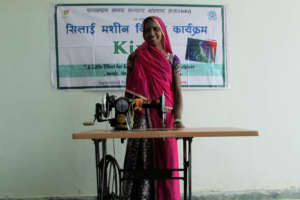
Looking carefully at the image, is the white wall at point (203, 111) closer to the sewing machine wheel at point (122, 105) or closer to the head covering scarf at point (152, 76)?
the head covering scarf at point (152, 76)

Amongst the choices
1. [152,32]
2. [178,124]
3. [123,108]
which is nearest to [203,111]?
[178,124]

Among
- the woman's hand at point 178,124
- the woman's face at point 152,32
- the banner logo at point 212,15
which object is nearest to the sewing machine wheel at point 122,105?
the woman's hand at point 178,124

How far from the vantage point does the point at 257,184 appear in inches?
97.9

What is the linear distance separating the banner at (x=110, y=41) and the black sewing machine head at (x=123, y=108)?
918 mm

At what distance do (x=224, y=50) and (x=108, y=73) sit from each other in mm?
1207

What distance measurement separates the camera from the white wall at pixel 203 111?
2363mm

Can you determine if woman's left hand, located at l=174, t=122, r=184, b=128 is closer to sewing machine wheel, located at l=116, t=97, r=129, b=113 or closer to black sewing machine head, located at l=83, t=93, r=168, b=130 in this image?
black sewing machine head, located at l=83, t=93, r=168, b=130

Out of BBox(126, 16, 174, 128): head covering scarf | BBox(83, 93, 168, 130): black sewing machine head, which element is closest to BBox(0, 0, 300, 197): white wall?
BBox(126, 16, 174, 128): head covering scarf

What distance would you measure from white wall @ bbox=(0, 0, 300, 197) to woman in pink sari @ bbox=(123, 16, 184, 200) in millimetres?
769

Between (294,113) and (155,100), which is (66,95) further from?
(294,113)

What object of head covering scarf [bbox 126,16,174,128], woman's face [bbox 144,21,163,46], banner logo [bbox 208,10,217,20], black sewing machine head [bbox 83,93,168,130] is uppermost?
banner logo [bbox 208,10,217,20]

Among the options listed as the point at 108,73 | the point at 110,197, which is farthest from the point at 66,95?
the point at 110,197

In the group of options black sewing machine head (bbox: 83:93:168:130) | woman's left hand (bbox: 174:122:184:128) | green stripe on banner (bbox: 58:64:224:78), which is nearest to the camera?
black sewing machine head (bbox: 83:93:168:130)

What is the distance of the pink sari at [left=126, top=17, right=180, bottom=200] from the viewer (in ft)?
5.29
